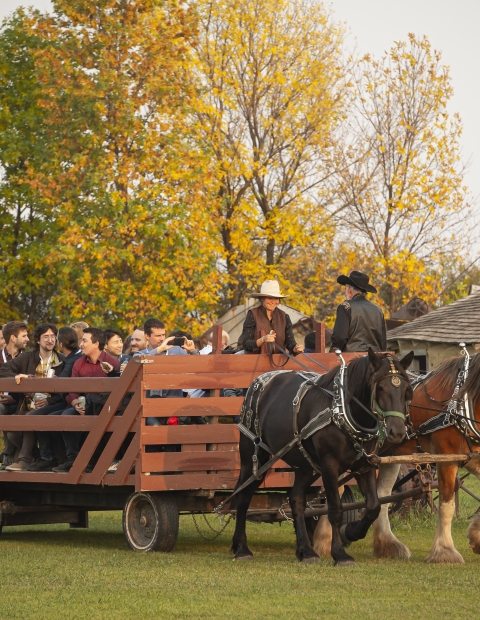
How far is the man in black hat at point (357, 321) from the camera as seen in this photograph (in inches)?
391

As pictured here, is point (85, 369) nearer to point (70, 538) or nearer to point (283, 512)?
point (70, 538)

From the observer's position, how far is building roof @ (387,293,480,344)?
75.3 ft

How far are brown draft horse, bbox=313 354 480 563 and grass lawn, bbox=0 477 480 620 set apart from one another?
0.71ft

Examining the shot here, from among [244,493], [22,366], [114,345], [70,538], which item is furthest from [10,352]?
[244,493]

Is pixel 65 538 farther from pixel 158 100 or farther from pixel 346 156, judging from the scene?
pixel 346 156

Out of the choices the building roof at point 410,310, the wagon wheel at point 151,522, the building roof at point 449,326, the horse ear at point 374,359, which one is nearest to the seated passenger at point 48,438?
the wagon wheel at point 151,522

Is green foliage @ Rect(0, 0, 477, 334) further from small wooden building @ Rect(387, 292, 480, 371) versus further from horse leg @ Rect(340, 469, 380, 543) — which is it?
horse leg @ Rect(340, 469, 380, 543)

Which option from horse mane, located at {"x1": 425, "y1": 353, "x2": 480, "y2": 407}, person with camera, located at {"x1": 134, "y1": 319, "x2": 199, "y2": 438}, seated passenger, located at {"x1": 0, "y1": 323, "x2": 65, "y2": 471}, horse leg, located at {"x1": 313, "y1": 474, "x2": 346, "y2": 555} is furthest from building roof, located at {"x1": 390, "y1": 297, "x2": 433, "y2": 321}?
horse leg, located at {"x1": 313, "y1": 474, "x2": 346, "y2": 555}

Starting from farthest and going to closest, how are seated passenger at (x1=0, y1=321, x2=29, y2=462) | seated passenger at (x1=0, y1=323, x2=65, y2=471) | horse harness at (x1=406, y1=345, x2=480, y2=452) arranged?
seated passenger at (x1=0, y1=321, x2=29, y2=462) < seated passenger at (x1=0, y1=323, x2=65, y2=471) < horse harness at (x1=406, y1=345, x2=480, y2=452)

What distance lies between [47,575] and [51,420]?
7.57ft

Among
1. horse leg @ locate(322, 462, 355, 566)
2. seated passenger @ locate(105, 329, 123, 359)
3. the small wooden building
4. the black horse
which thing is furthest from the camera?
the small wooden building

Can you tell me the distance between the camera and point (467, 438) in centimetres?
906

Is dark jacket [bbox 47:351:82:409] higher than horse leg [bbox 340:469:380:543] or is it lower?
higher

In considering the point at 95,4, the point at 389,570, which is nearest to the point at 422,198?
the point at 95,4
